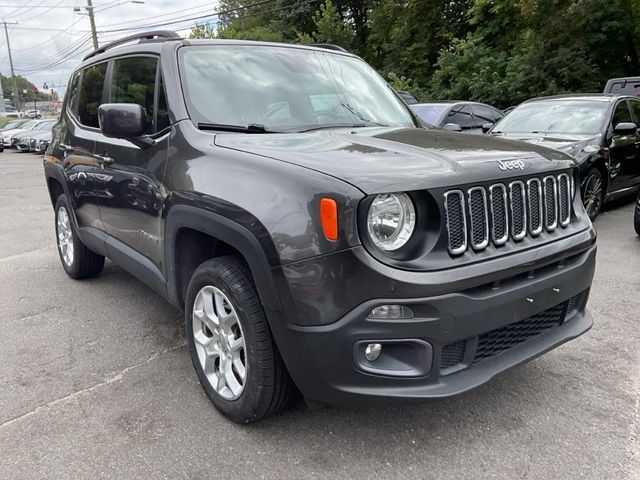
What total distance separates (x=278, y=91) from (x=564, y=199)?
175 centimetres

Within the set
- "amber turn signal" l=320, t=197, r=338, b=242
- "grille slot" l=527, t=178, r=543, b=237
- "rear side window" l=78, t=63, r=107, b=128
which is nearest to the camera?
"amber turn signal" l=320, t=197, r=338, b=242

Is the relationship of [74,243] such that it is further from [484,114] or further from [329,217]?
[484,114]

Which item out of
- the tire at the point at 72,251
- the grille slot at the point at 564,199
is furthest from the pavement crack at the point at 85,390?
the grille slot at the point at 564,199

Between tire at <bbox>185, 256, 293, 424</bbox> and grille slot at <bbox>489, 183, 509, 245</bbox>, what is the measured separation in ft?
3.55

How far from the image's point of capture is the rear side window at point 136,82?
3.37 m

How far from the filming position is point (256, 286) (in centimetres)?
236

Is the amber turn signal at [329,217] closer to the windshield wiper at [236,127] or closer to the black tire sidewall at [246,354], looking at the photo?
the black tire sidewall at [246,354]

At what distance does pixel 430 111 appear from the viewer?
10180 millimetres

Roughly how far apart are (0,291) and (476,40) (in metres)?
20.5

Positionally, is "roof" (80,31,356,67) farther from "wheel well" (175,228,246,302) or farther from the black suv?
"wheel well" (175,228,246,302)

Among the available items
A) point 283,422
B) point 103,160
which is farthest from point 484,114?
point 283,422

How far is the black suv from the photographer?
2125mm

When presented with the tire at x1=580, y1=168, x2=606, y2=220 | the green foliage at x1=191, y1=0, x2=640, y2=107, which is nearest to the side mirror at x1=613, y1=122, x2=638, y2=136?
the tire at x1=580, y1=168, x2=606, y2=220

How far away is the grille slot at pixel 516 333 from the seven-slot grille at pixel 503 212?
39cm
